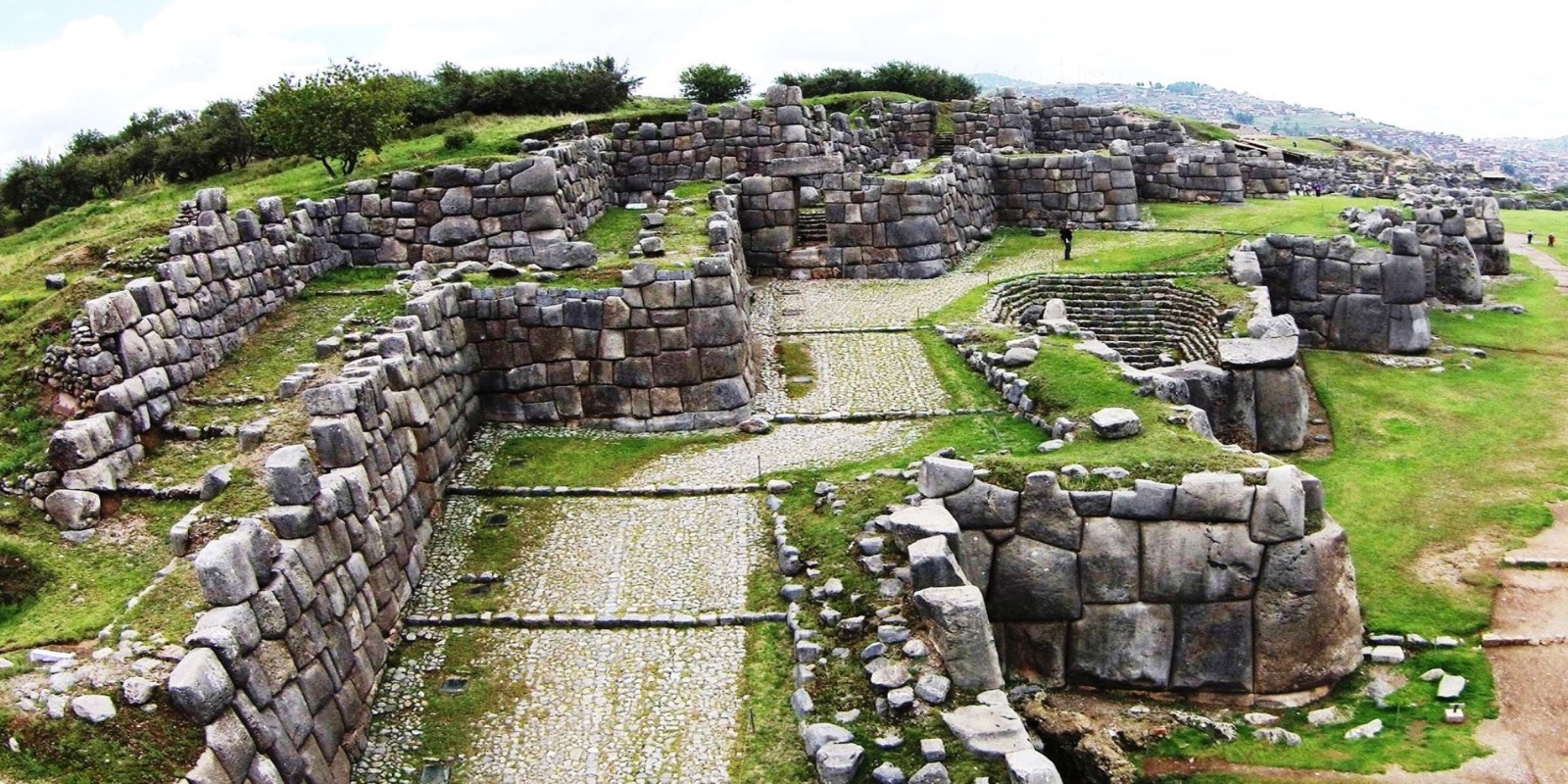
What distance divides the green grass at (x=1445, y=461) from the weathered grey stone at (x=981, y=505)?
6.55 m

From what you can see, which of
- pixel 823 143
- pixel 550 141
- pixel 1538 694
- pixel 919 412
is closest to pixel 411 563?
pixel 919 412

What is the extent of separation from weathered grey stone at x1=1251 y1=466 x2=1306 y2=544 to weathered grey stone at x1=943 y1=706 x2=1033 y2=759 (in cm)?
583

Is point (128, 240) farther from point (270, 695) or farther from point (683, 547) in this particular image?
point (270, 695)

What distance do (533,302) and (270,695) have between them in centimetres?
1141

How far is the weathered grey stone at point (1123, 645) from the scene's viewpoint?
1772cm

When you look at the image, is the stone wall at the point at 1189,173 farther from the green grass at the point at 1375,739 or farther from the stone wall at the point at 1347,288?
the green grass at the point at 1375,739

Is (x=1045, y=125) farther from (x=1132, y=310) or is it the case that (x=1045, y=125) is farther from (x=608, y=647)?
(x=608, y=647)

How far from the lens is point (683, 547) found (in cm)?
1838

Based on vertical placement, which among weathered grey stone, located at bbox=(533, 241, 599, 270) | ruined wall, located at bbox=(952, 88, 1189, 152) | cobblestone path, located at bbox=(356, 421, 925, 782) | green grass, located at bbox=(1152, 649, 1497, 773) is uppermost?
ruined wall, located at bbox=(952, 88, 1189, 152)

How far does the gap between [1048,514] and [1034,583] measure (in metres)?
1.01

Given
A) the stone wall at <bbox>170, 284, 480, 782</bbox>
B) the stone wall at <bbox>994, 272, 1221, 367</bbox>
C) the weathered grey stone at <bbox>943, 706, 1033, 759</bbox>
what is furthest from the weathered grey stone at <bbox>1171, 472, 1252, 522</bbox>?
the stone wall at <bbox>994, 272, 1221, 367</bbox>

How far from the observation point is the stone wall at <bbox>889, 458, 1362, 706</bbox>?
17.3 metres

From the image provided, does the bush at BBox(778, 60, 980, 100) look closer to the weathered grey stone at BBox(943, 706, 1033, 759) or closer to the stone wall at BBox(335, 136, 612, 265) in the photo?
the stone wall at BBox(335, 136, 612, 265)

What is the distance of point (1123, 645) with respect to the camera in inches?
701
